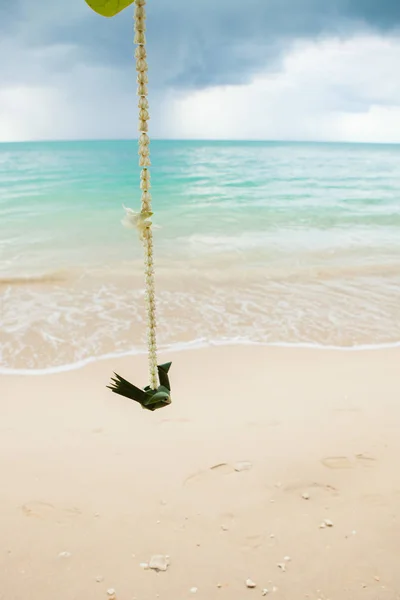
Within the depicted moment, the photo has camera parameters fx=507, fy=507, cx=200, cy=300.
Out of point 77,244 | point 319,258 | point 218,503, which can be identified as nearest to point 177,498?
point 218,503

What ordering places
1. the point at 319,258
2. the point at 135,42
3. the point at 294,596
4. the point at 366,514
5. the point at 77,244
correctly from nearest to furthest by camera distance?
the point at 135,42
the point at 294,596
the point at 366,514
the point at 319,258
the point at 77,244

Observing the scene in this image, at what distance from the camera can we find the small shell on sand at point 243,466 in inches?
82.7

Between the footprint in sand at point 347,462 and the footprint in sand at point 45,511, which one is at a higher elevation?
the footprint in sand at point 347,462

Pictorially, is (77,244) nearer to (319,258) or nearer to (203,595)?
(319,258)

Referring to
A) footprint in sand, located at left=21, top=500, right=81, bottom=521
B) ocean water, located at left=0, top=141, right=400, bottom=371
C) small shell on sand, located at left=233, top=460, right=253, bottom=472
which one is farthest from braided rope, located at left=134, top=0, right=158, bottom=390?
ocean water, located at left=0, top=141, right=400, bottom=371

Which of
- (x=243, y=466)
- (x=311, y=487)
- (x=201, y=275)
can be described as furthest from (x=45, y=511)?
(x=201, y=275)

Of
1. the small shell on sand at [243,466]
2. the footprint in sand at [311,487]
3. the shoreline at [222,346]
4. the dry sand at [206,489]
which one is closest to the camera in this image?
the dry sand at [206,489]

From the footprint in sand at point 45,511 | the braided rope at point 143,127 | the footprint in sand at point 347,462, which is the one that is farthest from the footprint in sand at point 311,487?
the braided rope at point 143,127

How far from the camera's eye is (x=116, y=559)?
1.64m

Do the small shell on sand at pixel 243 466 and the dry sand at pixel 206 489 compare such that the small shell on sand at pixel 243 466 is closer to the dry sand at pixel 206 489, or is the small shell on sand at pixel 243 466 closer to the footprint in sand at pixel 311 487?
the dry sand at pixel 206 489

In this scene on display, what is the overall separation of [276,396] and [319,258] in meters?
4.52

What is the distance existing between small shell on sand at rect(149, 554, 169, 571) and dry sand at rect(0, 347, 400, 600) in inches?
0.7

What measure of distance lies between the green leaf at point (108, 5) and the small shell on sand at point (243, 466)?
1822 millimetres

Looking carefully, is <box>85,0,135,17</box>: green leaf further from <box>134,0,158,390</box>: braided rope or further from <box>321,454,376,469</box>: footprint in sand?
<box>321,454,376,469</box>: footprint in sand
